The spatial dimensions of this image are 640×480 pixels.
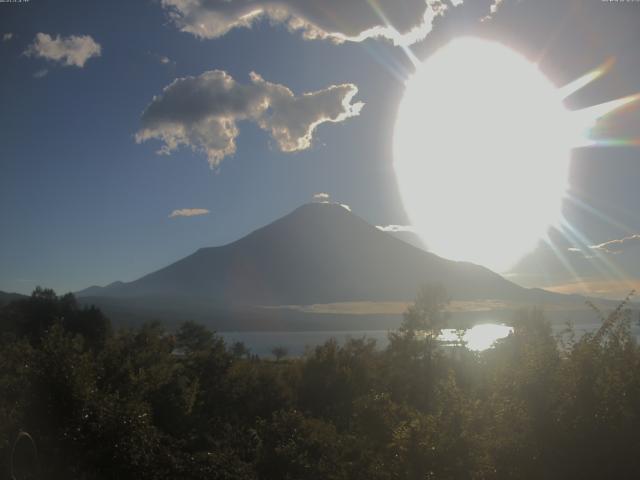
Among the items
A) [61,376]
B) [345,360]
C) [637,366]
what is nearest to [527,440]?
[637,366]

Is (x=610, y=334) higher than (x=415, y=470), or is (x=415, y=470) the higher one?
(x=610, y=334)

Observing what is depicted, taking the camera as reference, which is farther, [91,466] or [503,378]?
[91,466]

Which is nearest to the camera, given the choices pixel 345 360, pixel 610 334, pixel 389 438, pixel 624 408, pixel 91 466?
pixel 624 408

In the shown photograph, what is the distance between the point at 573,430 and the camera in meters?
9.08

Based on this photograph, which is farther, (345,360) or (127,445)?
(345,360)

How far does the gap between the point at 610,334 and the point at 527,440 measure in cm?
328

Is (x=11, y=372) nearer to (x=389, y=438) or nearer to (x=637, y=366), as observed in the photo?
(x=389, y=438)

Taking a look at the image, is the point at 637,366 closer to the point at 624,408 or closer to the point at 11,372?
the point at 624,408

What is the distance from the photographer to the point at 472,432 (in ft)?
29.0

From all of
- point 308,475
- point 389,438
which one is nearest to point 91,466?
point 308,475

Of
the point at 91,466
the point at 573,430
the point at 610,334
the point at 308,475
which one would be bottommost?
the point at 308,475

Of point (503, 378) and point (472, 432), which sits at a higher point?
point (503, 378)

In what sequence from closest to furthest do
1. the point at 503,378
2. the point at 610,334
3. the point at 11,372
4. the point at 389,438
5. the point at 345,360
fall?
1. the point at 503,378
2. the point at 610,334
3. the point at 389,438
4. the point at 11,372
5. the point at 345,360

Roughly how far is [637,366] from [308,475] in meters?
10.2
